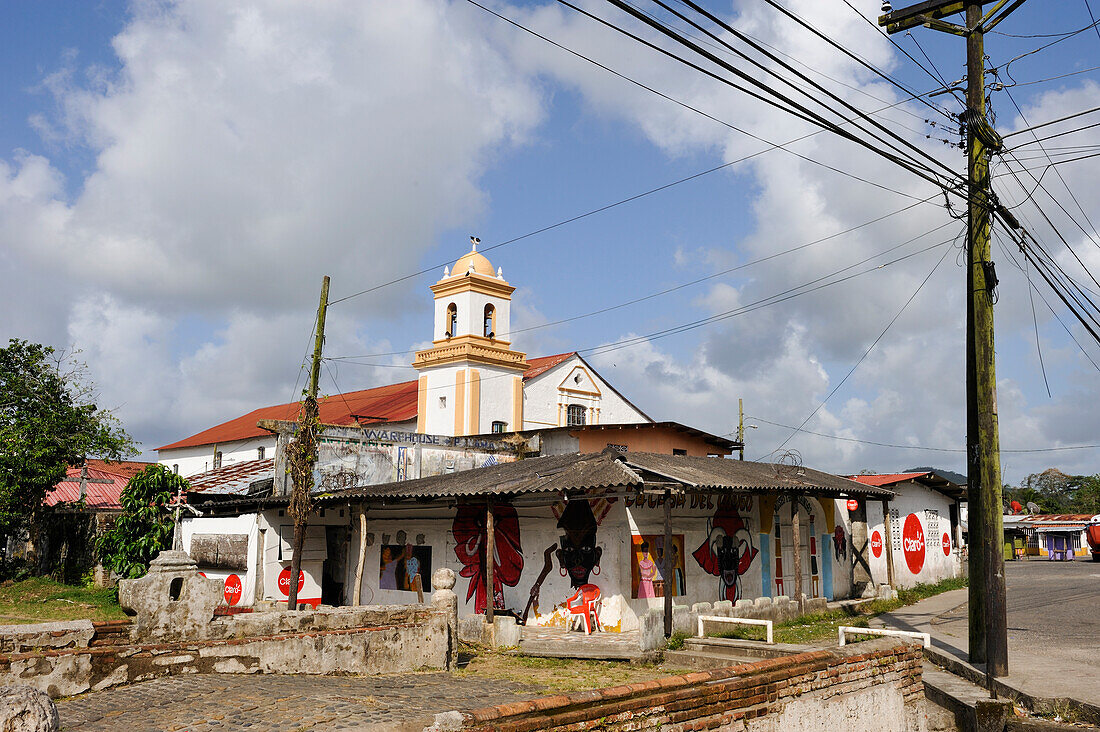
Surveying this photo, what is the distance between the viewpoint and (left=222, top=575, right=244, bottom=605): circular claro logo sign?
22578mm

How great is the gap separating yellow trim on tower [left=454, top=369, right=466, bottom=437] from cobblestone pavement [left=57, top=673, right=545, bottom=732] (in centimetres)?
2761

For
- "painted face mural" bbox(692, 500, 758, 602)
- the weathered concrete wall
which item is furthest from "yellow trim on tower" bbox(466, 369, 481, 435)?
the weathered concrete wall

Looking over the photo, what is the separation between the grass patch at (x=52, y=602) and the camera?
20375 millimetres

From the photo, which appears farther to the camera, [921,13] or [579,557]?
[579,557]

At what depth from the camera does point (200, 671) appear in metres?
9.12

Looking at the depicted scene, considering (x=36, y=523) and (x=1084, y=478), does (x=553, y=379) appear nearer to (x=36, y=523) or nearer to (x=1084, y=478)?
(x=36, y=523)

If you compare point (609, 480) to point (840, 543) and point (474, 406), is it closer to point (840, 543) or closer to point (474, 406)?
point (840, 543)

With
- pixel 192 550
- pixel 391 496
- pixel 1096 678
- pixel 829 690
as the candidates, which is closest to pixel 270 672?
pixel 829 690

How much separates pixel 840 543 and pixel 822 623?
5.80 m

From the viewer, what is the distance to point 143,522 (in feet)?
77.7

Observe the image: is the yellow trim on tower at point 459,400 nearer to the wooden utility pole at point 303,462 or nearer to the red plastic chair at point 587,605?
the wooden utility pole at point 303,462

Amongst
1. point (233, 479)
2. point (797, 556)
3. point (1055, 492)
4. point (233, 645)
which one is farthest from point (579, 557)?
point (1055, 492)

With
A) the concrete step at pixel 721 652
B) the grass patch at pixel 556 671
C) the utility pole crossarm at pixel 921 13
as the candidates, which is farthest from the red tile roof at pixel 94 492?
the utility pole crossarm at pixel 921 13

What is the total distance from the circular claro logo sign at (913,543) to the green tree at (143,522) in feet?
71.7
